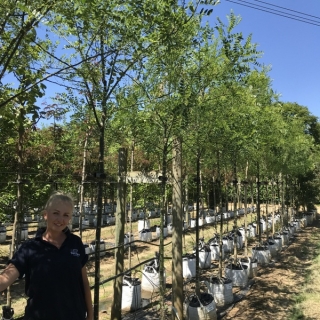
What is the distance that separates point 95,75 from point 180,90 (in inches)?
53.8

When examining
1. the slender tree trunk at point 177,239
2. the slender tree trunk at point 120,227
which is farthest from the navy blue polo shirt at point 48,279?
the slender tree trunk at point 177,239

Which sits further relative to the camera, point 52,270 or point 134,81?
point 134,81

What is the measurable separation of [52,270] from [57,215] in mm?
276

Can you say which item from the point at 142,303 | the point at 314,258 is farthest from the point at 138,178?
the point at 314,258

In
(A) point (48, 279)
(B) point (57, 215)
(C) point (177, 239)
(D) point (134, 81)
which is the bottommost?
(C) point (177, 239)

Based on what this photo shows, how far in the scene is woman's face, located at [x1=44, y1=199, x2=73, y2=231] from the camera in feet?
5.51

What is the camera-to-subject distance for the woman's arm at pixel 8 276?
1506 mm

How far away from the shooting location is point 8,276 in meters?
1.53

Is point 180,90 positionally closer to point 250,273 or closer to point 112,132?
point 112,132

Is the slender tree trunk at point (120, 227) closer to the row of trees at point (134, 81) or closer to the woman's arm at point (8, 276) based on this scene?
the row of trees at point (134, 81)

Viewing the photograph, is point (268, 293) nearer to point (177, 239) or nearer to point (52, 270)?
point (177, 239)

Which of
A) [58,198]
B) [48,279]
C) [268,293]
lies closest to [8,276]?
[48,279]

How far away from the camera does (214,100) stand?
4.82 metres

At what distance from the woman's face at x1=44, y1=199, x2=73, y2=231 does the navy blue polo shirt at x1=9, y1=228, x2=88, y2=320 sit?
0.31ft
